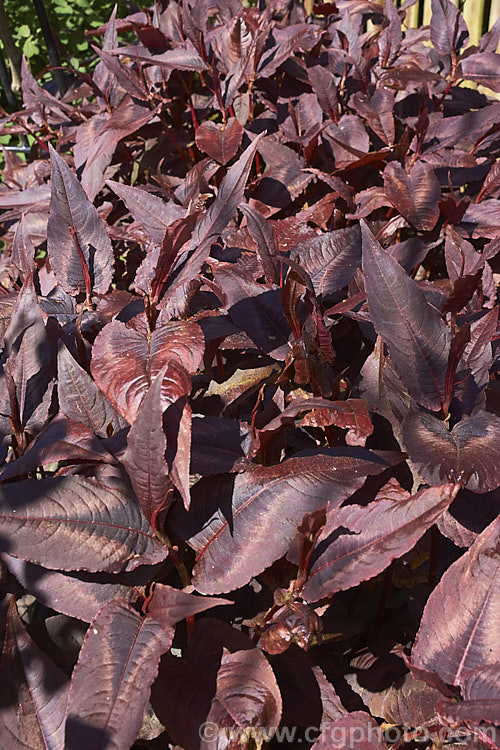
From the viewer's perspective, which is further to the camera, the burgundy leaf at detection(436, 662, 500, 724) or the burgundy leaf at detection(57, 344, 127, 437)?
the burgundy leaf at detection(57, 344, 127, 437)

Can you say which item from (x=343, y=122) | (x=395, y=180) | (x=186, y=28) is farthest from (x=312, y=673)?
(x=186, y=28)

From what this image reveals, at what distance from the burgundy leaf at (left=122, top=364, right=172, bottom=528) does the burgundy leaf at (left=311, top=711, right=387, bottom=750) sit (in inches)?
15.2

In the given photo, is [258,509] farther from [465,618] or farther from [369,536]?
[465,618]

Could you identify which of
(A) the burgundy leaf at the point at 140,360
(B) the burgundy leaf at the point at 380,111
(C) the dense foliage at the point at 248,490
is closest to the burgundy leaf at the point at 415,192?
(C) the dense foliage at the point at 248,490

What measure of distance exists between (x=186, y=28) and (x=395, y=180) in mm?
992

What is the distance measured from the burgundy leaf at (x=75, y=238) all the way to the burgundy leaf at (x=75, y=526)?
56cm

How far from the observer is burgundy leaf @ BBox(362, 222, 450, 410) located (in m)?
1.07

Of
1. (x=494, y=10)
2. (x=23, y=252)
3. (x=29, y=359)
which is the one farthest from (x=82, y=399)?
(x=494, y=10)

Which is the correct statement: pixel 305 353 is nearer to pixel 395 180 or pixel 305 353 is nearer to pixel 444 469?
pixel 444 469

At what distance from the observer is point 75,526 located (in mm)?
899

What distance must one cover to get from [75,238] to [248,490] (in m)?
0.67

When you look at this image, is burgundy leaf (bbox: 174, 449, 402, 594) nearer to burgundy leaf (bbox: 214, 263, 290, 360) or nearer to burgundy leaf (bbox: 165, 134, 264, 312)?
burgundy leaf (bbox: 214, 263, 290, 360)

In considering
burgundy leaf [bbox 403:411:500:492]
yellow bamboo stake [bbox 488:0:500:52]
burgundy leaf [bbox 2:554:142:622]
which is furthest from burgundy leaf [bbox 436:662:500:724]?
yellow bamboo stake [bbox 488:0:500:52]

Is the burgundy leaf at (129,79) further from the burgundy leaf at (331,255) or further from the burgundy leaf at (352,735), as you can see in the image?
the burgundy leaf at (352,735)
